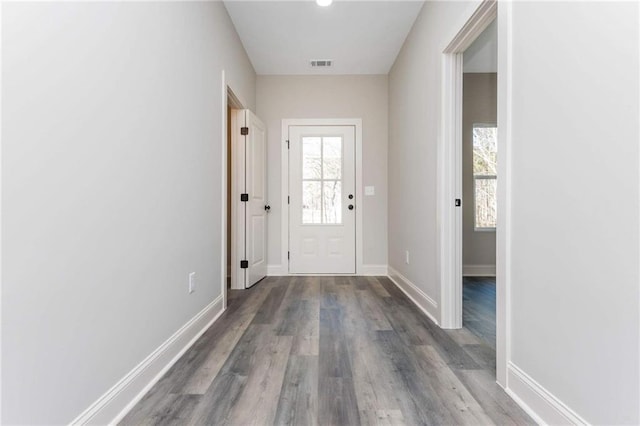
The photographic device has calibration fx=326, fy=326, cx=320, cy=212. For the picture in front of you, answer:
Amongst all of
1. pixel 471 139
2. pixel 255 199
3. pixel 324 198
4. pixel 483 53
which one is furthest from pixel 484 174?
pixel 255 199

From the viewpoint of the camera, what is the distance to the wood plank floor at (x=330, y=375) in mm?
1315

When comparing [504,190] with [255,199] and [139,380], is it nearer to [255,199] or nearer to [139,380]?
[139,380]

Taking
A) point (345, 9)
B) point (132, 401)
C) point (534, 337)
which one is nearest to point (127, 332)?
point (132, 401)

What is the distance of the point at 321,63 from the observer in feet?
12.7

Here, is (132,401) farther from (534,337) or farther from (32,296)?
(534,337)

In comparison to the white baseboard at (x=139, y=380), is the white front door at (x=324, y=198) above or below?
above

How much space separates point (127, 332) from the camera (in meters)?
1.39

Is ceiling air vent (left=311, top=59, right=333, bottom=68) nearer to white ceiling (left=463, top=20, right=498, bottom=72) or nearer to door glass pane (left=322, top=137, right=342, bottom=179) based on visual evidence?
door glass pane (left=322, top=137, right=342, bottom=179)

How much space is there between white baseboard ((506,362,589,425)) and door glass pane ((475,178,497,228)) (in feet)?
10.3

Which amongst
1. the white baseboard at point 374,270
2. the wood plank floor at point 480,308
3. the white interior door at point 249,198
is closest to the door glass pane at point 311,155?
the white interior door at point 249,198

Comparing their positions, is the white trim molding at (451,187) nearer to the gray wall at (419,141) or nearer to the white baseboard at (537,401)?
the gray wall at (419,141)

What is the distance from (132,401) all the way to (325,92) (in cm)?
379

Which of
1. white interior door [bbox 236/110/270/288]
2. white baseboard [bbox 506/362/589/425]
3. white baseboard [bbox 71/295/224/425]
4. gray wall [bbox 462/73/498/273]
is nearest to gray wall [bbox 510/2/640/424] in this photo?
white baseboard [bbox 506/362/589/425]

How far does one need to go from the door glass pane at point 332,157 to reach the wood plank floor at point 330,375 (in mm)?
2026
